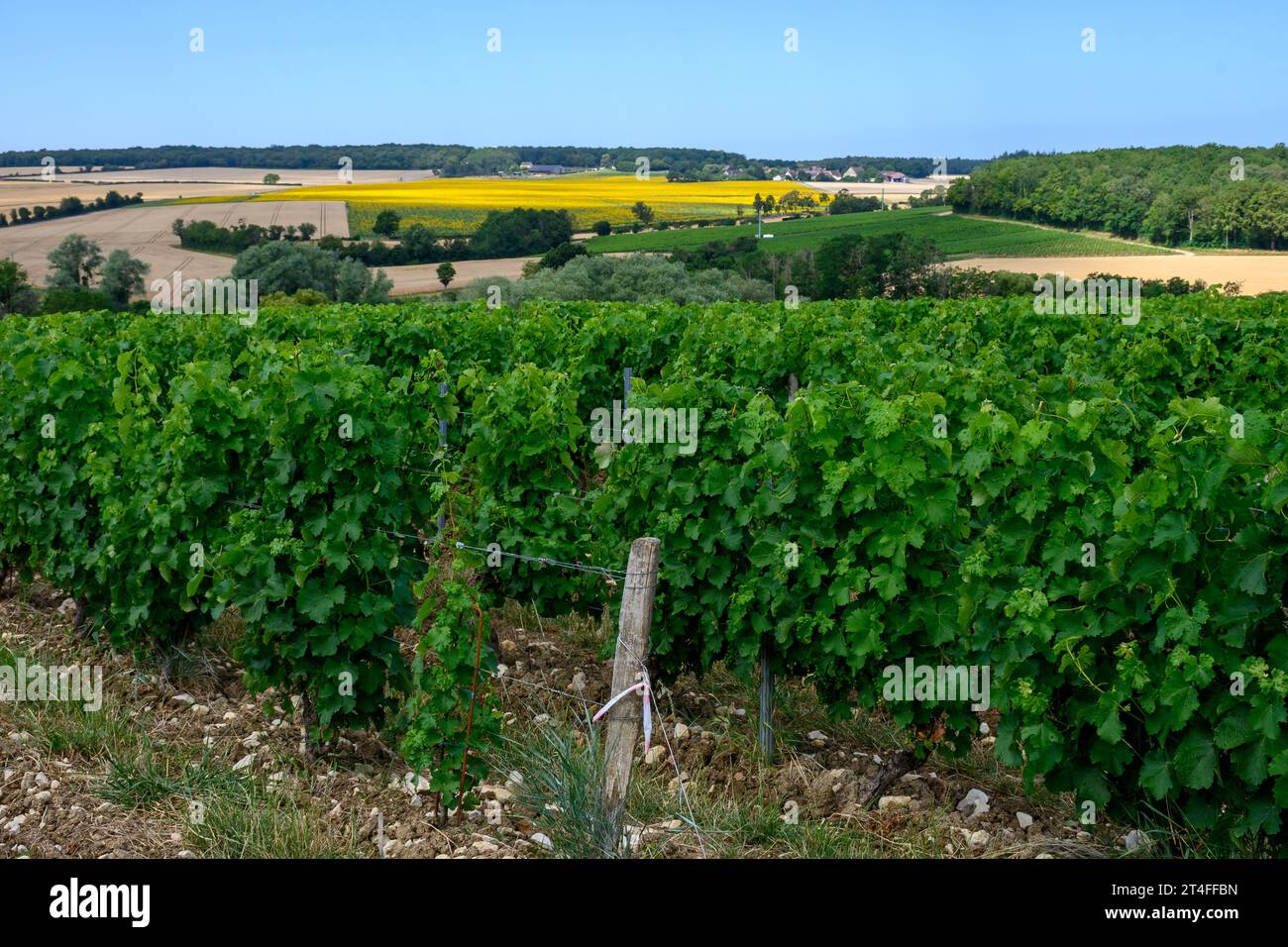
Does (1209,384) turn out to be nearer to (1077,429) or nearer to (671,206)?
(1077,429)

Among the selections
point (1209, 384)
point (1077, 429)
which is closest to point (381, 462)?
point (1077, 429)

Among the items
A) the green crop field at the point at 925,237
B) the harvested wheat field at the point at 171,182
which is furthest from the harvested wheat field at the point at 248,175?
the green crop field at the point at 925,237

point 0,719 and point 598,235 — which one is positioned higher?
point 598,235

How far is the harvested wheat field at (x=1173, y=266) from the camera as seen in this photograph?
43.7m

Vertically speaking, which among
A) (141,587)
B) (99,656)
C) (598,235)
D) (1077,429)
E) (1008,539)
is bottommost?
(99,656)

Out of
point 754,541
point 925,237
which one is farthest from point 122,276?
point 754,541

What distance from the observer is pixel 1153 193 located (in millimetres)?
58812

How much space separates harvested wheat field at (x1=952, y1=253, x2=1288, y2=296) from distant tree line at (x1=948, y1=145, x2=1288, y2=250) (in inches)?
84.1

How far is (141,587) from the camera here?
6.79 meters

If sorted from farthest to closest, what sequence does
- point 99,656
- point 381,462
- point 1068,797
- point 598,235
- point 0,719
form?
point 598,235 → point 99,656 → point 0,719 → point 381,462 → point 1068,797

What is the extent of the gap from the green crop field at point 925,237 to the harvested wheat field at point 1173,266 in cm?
127

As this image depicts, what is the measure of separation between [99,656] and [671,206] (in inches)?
2737

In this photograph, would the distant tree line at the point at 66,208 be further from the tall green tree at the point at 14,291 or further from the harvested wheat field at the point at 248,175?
the tall green tree at the point at 14,291

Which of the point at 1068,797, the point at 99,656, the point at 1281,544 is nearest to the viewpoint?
the point at 1281,544
